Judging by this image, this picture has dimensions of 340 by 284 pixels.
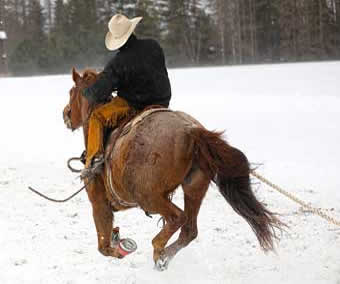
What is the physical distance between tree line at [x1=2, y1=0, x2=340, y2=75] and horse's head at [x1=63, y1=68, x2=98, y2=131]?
20.0 m

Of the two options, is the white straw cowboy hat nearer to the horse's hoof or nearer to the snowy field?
the snowy field

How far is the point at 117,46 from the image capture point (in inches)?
193

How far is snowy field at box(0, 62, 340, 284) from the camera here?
5.51m

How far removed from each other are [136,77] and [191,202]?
1273 mm

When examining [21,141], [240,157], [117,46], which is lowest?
[21,141]

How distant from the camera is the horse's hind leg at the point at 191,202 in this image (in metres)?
4.52

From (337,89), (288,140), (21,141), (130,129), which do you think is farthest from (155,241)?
(337,89)

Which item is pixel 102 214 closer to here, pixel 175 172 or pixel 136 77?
pixel 175 172

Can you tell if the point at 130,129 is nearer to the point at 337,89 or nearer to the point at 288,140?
the point at 288,140

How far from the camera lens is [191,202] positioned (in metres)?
4.62

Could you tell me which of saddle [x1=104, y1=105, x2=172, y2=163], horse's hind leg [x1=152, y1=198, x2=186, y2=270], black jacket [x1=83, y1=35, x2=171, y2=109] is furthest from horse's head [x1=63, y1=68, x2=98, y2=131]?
horse's hind leg [x1=152, y1=198, x2=186, y2=270]

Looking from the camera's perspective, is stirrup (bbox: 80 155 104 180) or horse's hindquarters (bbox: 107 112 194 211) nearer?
horse's hindquarters (bbox: 107 112 194 211)

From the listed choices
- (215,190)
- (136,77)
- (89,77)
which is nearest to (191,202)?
(136,77)

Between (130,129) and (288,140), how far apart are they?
861 centimetres
